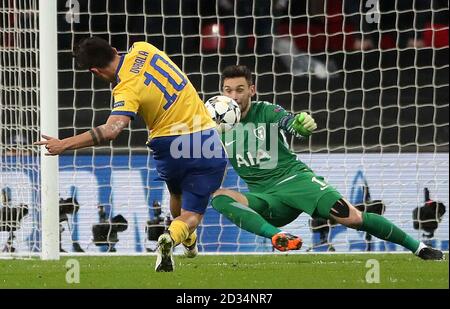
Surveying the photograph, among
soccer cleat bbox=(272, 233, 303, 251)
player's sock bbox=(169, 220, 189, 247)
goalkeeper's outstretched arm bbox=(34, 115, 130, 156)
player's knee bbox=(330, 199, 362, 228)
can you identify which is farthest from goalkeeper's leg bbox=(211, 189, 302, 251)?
goalkeeper's outstretched arm bbox=(34, 115, 130, 156)

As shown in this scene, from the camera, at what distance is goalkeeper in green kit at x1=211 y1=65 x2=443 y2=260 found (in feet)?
25.8

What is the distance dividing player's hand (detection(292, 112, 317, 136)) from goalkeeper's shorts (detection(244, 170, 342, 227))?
62 centimetres

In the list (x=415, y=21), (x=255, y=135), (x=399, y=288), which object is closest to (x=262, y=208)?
(x=255, y=135)

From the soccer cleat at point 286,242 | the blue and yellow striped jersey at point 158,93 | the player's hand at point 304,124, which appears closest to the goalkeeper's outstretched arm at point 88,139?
the blue and yellow striped jersey at point 158,93

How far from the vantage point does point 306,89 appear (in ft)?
42.4

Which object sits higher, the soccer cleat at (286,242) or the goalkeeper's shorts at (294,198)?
the goalkeeper's shorts at (294,198)

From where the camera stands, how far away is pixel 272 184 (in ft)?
27.5

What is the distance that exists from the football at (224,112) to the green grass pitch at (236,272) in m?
1.13

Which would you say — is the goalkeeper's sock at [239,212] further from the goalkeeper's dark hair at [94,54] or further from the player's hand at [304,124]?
the goalkeeper's dark hair at [94,54]

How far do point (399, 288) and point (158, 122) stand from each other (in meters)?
1.93

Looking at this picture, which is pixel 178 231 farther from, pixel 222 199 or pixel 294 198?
pixel 294 198

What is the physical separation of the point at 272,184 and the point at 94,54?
2.31 metres

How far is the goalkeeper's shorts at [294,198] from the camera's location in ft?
26.3

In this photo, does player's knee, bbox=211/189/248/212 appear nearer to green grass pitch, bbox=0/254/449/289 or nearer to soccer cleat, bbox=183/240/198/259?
soccer cleat, bbox=183/240/198/259
